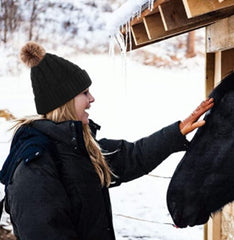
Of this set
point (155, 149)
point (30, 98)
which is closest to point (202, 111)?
point (155, 149)

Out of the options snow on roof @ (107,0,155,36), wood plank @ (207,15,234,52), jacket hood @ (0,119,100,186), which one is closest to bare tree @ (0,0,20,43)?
snow on roof @ (107,0,155,36)

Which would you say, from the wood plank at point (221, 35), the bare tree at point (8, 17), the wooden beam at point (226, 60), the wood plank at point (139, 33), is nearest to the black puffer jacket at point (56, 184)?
the wood plank at point (221, 35)

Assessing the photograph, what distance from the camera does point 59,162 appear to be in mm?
1583

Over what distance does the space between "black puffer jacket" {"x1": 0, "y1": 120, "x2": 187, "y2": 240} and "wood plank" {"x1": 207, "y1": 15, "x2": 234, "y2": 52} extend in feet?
2.93

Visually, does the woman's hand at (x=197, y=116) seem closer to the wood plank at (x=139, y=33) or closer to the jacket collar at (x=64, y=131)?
the jacket collar at (x=64, y=131)

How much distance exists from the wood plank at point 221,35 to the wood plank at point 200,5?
0.67 m

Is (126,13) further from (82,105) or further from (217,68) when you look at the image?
(82,105)

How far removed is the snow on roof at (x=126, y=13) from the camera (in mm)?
2223

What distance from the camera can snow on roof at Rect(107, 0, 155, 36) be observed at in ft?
7.29

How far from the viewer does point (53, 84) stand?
1.68 m

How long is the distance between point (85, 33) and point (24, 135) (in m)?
15.3

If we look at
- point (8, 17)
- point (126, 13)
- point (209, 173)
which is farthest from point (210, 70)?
point (8, 17)

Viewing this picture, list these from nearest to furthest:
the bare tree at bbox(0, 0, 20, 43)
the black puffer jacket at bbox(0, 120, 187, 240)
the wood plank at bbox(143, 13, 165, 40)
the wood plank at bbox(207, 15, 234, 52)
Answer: the black puffer jacket at bbox(0, 120, 187, 240) → the wood plank at bbox(207, 15, 234, 52) → the wood plank at bbox(143, 13, 165, 40) → the bare tree at bbox(0, 0, 20, 43)

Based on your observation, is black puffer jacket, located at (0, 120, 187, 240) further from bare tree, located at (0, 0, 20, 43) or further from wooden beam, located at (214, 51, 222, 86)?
bare tree, located at (0, 0, 20, 43)
